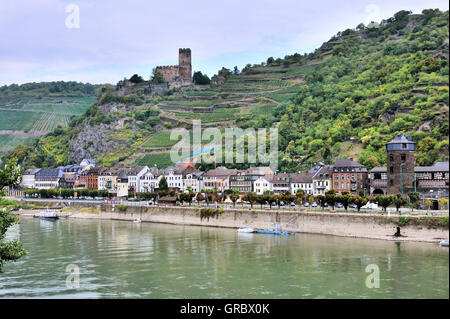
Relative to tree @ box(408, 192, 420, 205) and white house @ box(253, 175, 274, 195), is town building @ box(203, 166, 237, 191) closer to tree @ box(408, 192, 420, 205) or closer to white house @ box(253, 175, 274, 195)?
white house @ box(253, 175, 274, 195)

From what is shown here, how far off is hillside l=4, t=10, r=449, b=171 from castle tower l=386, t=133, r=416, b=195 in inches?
181

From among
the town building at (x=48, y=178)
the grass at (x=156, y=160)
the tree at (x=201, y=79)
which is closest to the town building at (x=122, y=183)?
the grass at (x=156, y=160)

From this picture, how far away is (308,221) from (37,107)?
113522 mm

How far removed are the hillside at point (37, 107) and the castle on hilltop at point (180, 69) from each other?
79.3ft

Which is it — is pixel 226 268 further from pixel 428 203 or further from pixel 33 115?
pixel 33 115

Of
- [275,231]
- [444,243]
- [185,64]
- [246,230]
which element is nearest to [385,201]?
[275,231]

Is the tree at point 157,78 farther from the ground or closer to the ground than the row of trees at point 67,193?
farther from the ground

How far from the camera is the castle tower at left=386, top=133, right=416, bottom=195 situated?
3653 cm

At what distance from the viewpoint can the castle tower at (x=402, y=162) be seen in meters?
36.5

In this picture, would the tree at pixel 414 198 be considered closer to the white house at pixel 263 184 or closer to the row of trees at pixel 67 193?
the white house at pixel 263 184

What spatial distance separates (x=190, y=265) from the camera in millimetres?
24016
